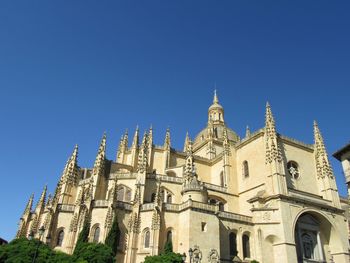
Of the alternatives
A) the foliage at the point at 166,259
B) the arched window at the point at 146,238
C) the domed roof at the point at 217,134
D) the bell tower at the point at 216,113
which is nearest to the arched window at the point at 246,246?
the arched window at the point at 146,238

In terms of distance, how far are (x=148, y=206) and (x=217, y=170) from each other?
1506 cm

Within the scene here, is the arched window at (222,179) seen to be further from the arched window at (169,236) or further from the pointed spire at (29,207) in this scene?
the pointed spire at (29,207)

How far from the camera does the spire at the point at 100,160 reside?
3444 centimetres

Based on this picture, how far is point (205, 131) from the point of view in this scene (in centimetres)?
5812

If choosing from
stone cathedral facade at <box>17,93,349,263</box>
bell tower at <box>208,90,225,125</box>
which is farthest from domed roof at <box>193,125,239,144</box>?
stone cathedral facade at <box>17,93,349,263</box>

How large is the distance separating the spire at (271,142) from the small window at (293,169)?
136 inches

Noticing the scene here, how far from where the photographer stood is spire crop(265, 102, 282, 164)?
34.9m

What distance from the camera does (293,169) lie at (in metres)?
37.8

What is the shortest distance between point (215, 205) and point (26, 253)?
52.1ft

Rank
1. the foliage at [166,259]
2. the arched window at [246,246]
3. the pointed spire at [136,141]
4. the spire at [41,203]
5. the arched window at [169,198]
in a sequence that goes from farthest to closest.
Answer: the pointed spire at [136,141] → the spire at [41,203] → the arched window at [169,198] → the arched window at [246,246] → the foliage at [166,259]

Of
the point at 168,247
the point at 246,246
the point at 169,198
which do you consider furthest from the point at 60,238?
the point at 246,246

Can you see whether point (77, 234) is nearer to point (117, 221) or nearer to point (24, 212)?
point (117, 221)

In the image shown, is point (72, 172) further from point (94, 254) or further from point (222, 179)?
point (222, 179)

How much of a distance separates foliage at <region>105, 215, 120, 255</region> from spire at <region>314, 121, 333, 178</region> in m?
24.4
